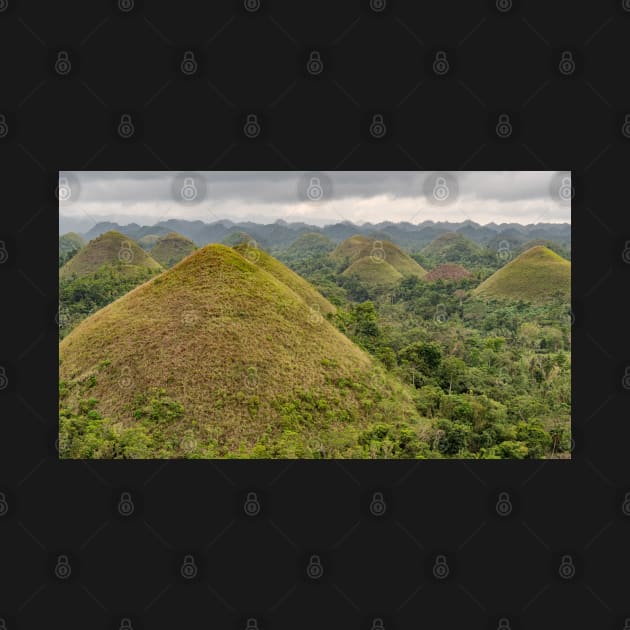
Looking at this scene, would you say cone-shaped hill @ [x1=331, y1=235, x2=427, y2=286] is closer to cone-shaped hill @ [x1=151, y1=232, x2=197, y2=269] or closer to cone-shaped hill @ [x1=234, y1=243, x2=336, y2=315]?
A: cone-shaped hill @ [x1=151, y1=232, x2=197, y2=269]

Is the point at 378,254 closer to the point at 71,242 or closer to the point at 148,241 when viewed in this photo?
the point at 148,241

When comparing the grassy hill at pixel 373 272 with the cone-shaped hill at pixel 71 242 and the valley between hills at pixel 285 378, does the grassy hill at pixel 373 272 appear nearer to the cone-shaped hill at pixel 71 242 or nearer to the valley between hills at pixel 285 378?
the valley between hills at pixel 285 378

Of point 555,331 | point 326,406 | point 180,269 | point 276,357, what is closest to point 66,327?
point 180,269

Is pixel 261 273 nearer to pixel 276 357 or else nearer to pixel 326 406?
pixel 276 357

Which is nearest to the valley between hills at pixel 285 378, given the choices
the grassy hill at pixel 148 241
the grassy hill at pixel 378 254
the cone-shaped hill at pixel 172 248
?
the grassy hill at pixel 378 254

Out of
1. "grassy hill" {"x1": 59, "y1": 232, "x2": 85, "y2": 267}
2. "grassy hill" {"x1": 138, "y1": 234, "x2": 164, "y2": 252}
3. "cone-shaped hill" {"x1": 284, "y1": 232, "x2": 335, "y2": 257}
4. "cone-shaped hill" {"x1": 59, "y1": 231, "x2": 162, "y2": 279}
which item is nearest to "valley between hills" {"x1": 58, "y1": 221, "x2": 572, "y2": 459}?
"cone-shaped hill" {"x1": 59, "y1": 231, "x2": 162, "y2": 279}

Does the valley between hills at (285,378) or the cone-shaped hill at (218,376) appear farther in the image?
the cone-shaped hill at (218,376)
